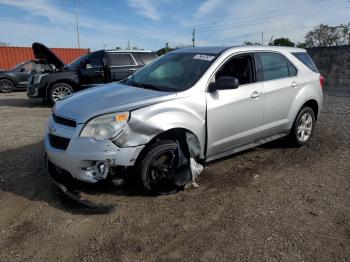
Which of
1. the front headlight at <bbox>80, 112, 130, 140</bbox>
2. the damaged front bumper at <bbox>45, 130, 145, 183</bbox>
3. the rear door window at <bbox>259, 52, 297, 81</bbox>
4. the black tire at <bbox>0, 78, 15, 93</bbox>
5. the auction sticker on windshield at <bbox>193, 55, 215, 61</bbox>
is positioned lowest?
the black tire at <bbox>0, 78, 15, 93</bbox>

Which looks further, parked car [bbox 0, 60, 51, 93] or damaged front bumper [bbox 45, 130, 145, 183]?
parked car [bbox 0, 60, 51, 93]

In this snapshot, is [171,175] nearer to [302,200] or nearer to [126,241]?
[126,241]

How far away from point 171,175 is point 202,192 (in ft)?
1.47

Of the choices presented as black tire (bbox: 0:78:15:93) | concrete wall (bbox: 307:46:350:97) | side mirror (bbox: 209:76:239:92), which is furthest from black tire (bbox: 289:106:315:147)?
black tire (bbox: 0:78:15:93)

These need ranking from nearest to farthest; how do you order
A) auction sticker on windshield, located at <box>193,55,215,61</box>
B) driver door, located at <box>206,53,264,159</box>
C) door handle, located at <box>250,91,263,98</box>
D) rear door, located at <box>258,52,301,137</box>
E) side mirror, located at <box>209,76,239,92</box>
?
side mirror, located at <box>209,76,239,92</box>, driver door, located at <box>206,53,264,159</box>, auction sticker on windshield, located at <box>193,55,215,61</box>, door handle, located at <box>250,91,263,98</box>, rear door, located at <box>258,52,301,137</box>

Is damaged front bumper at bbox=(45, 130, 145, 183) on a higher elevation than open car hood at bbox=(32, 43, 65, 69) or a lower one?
lower

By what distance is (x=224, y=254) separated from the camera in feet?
9.14

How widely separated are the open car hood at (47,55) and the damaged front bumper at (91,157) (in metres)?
7.58

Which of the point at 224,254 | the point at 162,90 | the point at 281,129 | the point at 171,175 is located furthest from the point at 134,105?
the point at 281,129

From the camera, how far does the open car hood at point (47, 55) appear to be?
10.2 metres

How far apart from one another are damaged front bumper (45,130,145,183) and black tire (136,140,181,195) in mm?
129

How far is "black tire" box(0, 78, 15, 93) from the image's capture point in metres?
14.8

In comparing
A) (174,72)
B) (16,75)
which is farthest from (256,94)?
(16,75)

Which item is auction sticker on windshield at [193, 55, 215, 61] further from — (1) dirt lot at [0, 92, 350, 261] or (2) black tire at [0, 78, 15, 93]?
(2) black tire at [0, 78, 15, 93]
